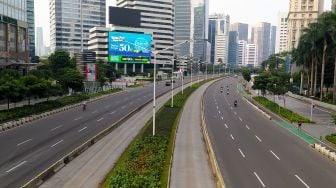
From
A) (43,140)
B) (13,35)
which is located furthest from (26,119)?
(13,35)

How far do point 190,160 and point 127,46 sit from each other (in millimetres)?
159051

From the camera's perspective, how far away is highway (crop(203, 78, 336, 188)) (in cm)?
2942

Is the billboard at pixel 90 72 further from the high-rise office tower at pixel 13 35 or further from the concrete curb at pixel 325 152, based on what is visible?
the concrete curb at pixel 325 152

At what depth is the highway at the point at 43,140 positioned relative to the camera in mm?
31781

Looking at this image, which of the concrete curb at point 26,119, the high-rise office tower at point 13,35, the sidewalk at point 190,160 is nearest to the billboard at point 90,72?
the high-rise office tower at point 13,35

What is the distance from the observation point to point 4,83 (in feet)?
196

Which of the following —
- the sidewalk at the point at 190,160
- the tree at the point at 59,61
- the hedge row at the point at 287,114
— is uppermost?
the tree at the point at 59,61

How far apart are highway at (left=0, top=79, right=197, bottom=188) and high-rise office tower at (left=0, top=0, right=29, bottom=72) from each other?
3075cm

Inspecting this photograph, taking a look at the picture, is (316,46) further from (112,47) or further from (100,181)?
Answer: (112,47)

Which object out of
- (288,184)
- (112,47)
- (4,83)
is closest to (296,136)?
(288,184)

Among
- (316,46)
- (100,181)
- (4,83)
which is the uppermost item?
(316,46)

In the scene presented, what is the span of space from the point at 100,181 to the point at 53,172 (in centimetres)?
445

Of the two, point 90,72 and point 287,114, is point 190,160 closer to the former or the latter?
point 287,114

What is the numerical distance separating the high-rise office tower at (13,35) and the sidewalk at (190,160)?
53175mm
